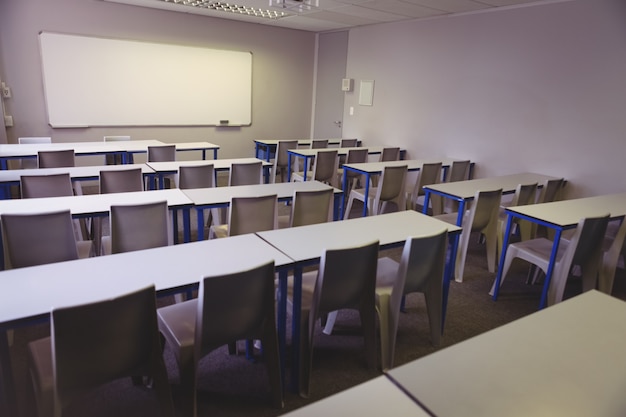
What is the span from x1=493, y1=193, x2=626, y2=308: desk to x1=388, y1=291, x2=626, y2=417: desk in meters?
1.68

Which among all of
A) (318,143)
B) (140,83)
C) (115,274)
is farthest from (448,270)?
(140,83)

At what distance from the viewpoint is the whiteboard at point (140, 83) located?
660 cm

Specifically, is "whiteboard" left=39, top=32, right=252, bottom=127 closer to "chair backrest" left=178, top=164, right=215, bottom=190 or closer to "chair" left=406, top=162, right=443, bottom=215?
"chair backrest" left=178, top=164, right=215, bottom=190

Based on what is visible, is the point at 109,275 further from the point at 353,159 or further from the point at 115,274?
the point at 353,159

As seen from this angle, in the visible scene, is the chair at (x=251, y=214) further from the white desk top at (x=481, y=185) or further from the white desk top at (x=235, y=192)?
the white desk top at (x=481, y=185)

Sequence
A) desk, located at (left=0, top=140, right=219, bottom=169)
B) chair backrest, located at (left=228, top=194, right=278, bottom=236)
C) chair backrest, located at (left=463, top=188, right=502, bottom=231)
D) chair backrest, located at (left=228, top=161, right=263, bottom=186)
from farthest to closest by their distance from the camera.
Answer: desk, located at (left=0, top=140, right=219, bottom=169)
chair backrest, located at (left=228, top=161, right=263, bottom=186)
chair backrest, located at (left=463, top=188, right=502, bottom=231)
chair backrest, located at (left=228, top=194, right=278, bottom=236)

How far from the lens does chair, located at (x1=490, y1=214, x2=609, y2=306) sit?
2977 millimetres

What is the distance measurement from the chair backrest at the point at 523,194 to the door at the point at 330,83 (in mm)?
4928

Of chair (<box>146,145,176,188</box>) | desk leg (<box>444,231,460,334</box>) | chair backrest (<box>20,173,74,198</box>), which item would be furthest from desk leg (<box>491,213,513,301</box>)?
chair (<box>146,145,176,188</box>)

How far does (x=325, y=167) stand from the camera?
5914 mm

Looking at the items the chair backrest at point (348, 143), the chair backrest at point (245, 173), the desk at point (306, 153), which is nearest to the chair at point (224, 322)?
the chair backrest at point (245, 173)

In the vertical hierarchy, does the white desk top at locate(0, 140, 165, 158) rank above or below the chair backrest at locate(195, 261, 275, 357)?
above

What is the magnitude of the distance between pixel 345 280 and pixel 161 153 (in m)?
4.02

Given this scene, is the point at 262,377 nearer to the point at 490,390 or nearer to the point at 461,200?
the point at 490,390
